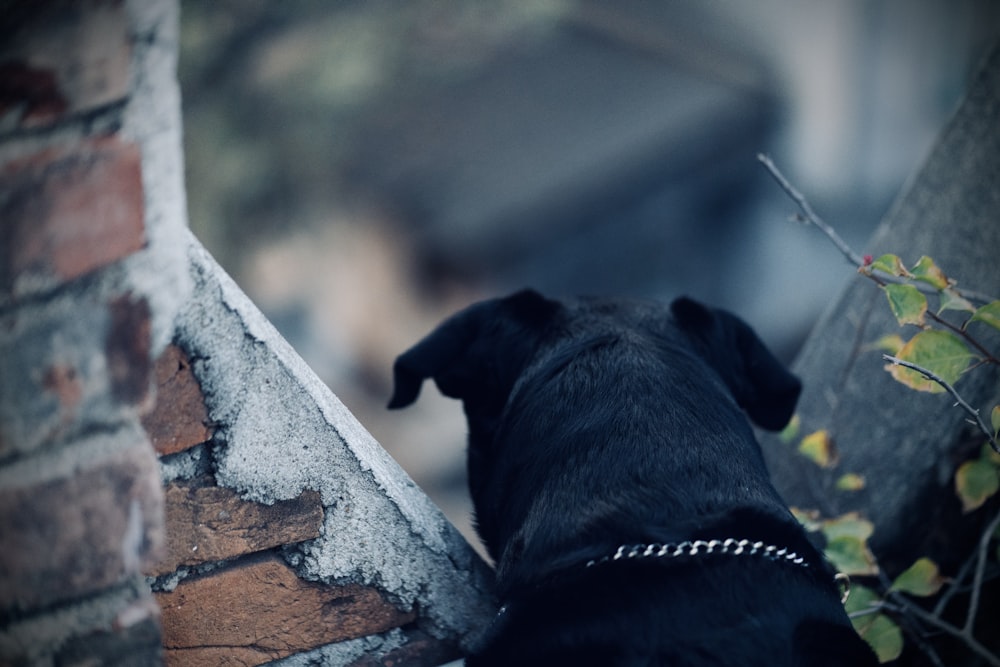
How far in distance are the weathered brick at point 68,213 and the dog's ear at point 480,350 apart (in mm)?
985

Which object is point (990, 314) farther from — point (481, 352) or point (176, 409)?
point (176, 409)

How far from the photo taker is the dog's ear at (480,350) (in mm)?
2039

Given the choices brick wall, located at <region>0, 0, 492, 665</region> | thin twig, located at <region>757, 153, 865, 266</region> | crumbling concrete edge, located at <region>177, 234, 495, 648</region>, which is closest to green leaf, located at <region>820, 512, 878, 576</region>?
thin twig, located at <region>757, 153, 865, 266</region>

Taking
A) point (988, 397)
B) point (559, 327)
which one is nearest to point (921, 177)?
point (988, 397)

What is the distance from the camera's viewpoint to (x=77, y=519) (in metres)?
1.09

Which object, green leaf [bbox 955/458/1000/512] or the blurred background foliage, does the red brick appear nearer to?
green leaf [bbox 955/458/1000/512]

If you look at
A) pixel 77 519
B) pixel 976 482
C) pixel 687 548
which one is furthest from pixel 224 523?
pixel 976 482

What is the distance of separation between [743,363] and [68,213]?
1.49 meters

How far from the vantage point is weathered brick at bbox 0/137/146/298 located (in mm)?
996

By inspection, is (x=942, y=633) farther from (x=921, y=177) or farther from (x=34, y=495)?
(x=34, y=495)

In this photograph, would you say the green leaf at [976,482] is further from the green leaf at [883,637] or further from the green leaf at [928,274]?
the green leaf at [928,274]

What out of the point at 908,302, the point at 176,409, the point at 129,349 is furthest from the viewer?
→ the point at 908,302

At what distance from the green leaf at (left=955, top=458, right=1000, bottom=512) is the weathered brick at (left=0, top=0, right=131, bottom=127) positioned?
166cm

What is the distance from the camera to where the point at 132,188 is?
1.10 meters
